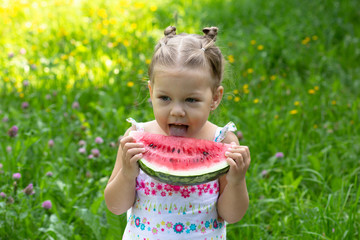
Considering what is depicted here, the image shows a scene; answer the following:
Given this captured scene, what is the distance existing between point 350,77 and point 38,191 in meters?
3.77

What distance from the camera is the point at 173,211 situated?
2.39 metres

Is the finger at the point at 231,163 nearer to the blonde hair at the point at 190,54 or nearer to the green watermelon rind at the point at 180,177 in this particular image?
the green watermelon rind at the point at 180,177

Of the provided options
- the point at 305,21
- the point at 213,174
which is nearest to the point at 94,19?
the point at 305,21

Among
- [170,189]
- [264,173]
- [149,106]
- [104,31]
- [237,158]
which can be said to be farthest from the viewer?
[104,31]

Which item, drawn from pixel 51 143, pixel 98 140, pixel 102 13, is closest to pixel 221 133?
pixel 98 140

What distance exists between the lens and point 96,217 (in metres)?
3.31

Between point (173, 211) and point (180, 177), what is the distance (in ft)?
0.77

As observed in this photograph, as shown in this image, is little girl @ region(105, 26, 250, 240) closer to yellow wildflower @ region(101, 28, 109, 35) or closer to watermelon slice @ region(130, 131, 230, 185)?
watermelon slice @ region(130, 131, 230, 185)

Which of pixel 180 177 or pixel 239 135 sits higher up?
pixel 180 177

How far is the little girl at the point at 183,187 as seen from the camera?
2252 mm

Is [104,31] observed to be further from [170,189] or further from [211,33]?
[170,189]

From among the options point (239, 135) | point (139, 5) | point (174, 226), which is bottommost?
point (239, 135)

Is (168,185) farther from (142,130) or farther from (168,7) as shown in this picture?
(168,7)

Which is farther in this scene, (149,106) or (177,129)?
Answer: (149,106)
